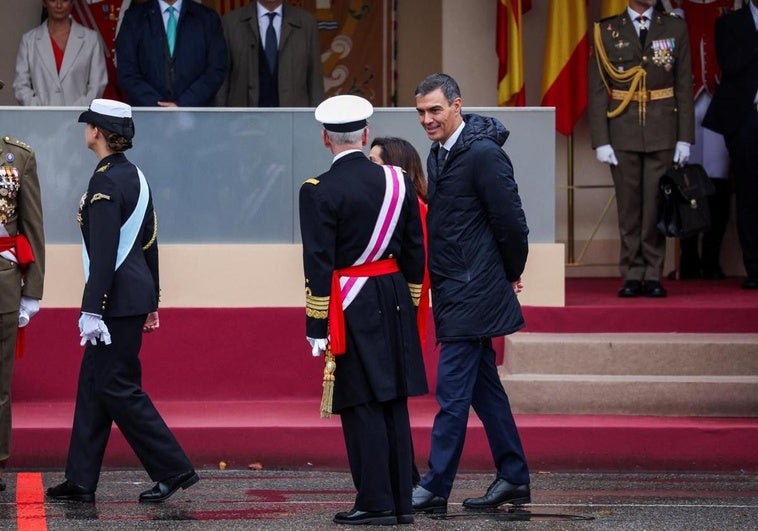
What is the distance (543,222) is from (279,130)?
178cm

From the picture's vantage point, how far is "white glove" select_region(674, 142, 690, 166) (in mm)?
10789

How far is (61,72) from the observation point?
10.9 meters

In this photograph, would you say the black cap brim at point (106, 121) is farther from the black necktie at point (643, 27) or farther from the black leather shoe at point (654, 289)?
the black necktie at point (643, 27)

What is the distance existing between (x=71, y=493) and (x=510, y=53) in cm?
523

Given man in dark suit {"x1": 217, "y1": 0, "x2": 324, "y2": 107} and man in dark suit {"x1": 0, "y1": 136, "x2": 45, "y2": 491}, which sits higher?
man in dark suit {"x1": 217, "y1": 0, "x2": 324, "y2": 107}

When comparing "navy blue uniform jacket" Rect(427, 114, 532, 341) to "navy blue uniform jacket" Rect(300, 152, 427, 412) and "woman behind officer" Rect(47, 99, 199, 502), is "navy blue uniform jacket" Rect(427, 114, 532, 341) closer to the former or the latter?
"navy blue uniform jacket" Rect(300, 152, 427, 412)

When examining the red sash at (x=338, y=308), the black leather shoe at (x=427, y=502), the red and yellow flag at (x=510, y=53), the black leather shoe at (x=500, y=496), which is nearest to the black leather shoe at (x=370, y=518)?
the black leather shoe at (x=427, y=502)

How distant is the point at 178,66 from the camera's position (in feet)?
34.4

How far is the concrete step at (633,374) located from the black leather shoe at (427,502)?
188cm

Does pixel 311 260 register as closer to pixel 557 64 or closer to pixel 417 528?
pixel 417 528

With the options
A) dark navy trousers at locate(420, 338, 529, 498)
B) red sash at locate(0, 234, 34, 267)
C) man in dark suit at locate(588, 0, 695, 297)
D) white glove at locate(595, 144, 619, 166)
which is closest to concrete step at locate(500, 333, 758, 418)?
man in dark suit at locate(588, 0, 695, 297)

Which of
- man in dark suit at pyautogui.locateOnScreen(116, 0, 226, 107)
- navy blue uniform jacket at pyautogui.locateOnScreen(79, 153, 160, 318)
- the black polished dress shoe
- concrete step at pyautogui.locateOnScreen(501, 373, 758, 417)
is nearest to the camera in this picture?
the black polished dress shoe

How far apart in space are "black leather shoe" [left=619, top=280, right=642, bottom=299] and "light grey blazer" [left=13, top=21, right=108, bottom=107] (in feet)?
12.5

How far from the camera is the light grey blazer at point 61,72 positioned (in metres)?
10.9
